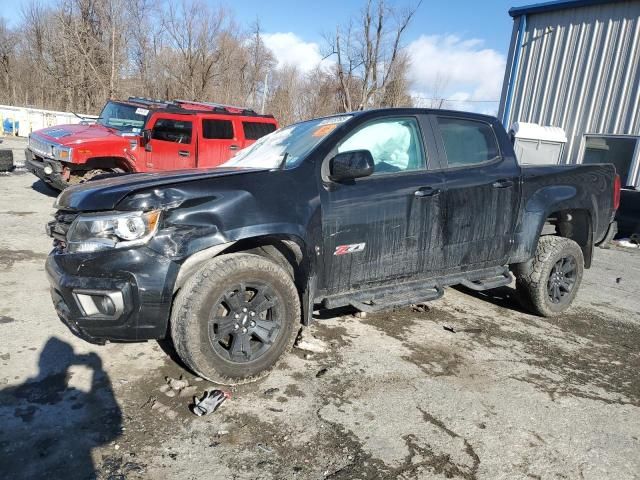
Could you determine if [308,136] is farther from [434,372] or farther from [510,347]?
[510,347]

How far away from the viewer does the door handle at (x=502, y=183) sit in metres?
4.04

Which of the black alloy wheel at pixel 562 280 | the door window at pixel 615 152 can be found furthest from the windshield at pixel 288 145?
the door window at pixel 615 152

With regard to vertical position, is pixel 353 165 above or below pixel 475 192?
above

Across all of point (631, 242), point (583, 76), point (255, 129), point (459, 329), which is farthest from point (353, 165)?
point (583, 76)

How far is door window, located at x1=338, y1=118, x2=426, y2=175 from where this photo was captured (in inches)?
141

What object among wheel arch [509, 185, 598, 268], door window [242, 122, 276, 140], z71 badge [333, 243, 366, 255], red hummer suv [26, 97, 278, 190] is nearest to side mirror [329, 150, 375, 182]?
z71 badge [333, 243, 366, 255]

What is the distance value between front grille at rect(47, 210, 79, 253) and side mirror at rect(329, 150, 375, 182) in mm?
1686

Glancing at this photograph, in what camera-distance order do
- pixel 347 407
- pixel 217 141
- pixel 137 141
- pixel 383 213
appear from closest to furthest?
pixel 347 407
pixel 383 213
pixel 137 141
pixel 217 141

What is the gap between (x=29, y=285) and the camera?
4.46 metres

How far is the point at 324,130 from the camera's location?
3.60 m

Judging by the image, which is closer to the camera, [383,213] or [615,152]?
[383,213]

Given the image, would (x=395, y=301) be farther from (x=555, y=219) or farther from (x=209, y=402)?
(x=555, y=219)

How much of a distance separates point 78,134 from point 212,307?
23.2 feet

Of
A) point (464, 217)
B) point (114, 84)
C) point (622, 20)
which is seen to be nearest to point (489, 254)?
point (464, 217)
